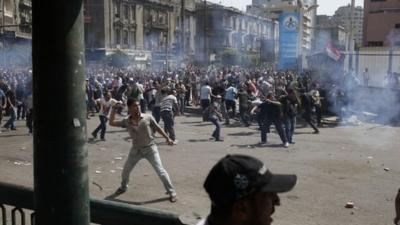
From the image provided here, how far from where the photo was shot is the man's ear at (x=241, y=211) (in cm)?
160

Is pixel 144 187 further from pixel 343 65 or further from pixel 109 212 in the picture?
pixel 343 65

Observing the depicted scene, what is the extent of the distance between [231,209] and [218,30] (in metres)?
55.7

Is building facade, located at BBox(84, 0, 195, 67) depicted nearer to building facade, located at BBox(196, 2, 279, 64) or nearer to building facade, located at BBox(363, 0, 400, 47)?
building facade, located at BBox(196, 2, 279, 64)

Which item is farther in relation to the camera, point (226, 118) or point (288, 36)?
point (288, 36)

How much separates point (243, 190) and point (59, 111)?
2.79 ft

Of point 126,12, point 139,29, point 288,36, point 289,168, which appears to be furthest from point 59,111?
point 139,29

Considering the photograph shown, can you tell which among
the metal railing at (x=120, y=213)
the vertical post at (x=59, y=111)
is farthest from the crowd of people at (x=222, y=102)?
the vertical post at (x=59, y=111)

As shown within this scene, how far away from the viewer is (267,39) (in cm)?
5353

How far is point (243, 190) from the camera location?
1.57 meters

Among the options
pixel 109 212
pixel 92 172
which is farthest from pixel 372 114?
pixel 109 212

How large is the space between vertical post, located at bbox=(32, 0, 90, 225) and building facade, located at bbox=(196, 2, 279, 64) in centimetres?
4971

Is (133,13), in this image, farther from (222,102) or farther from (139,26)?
(222,102)

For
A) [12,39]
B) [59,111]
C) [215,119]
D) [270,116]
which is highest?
[12,39]

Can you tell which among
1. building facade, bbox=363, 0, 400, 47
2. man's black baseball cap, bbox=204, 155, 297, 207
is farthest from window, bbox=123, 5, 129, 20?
man's black baseball cap, bbox=204, 155, 297, 207
